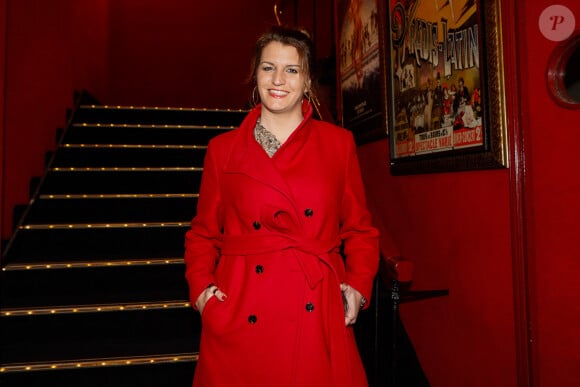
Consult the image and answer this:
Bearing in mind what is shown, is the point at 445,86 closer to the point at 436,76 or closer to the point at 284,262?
the point at 436,76

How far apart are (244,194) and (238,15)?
19.7 ft

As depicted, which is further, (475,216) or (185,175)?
(185,175)

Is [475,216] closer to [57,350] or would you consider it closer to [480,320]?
[480,320]

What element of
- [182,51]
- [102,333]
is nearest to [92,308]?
[102,333]

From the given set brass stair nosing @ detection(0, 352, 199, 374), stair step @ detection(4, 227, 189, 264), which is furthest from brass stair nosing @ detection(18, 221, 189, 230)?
brass stair nosing @ detection(0, 352, 199, 374)

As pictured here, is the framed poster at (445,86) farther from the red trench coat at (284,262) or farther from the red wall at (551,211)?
the red trench coat at (284,262)

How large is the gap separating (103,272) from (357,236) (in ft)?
6.10

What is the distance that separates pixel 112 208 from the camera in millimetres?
3197

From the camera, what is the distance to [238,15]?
6750mm

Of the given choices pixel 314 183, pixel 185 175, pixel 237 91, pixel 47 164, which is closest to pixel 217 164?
pixel 314 183

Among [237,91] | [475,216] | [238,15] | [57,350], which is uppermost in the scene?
[238,15]

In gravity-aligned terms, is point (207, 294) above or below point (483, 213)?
below

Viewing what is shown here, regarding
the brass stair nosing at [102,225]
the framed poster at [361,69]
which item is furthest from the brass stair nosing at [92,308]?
the framed poster at [361,69]

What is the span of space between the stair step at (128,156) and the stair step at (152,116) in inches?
26.4
